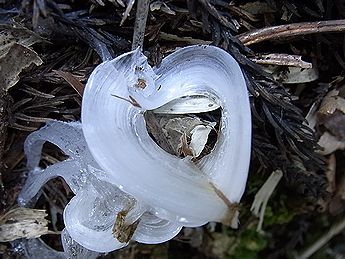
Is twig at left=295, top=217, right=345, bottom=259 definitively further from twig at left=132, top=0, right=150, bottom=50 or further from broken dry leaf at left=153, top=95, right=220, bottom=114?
twig at left=132, top=0, right=150, bottom=50

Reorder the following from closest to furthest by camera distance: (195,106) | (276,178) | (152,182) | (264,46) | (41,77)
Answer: (152,182)
(195,106)
(41,77)
(264,46)
(276,178)

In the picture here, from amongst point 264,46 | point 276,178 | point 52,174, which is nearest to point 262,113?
point 264,46

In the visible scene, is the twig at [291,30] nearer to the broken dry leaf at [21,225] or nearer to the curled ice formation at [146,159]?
the curled ice formation at [146,159]

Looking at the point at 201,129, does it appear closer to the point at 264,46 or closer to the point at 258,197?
the point at 264,46

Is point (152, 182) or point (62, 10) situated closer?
point (152, 182)

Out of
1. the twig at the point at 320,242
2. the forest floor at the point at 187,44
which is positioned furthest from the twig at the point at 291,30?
the twig at the point at 320,242

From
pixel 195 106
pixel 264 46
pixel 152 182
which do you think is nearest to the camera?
pixel 152 182

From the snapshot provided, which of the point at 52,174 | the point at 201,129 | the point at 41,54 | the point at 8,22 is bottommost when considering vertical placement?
the point at 52,174
